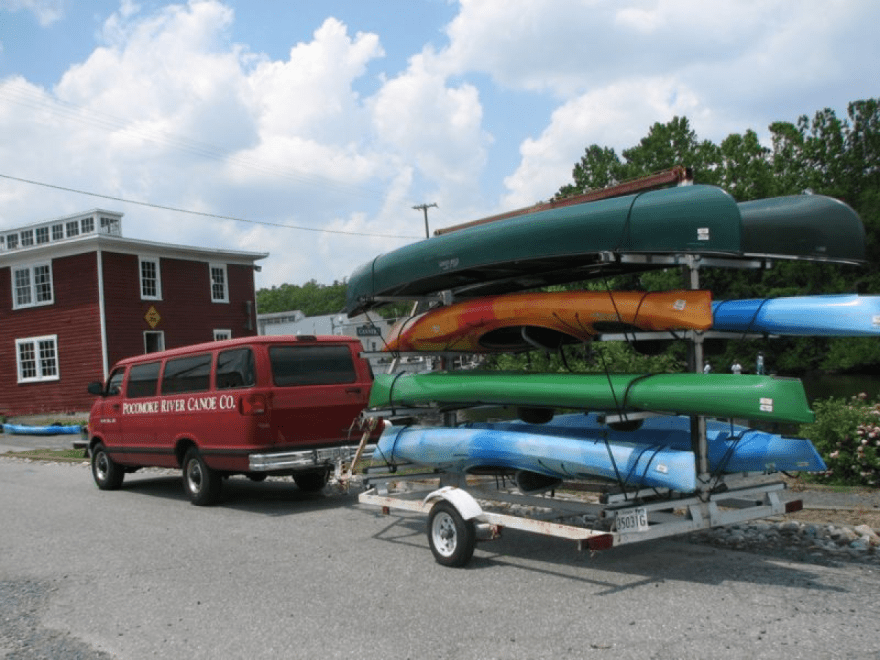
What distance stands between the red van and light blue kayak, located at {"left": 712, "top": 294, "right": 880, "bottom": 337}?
4.45m

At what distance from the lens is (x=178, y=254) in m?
34.9

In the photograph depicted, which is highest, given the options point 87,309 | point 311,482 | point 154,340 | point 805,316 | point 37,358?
point 87,309

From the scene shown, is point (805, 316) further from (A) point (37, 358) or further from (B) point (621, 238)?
(A) point (37, 358)

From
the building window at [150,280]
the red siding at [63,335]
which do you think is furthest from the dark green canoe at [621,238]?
the building window at [150,280]

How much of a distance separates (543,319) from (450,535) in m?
2.06

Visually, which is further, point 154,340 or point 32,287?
point 154,340

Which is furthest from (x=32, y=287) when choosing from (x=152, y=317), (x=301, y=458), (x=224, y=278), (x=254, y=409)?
(x=301, y=458)

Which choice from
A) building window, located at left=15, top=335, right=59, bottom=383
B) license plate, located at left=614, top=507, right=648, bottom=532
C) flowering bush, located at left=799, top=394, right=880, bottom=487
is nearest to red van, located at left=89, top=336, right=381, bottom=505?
license plate, located at left=614, top=507, right=648, bottom=532

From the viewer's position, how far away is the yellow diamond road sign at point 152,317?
110ft

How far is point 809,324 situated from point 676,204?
1421 mm

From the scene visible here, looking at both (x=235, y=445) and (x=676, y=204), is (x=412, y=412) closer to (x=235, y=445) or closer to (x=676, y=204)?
(x=235, y=445)

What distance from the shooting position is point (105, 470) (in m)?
13.5

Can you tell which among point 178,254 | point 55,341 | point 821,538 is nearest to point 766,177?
point 178,254

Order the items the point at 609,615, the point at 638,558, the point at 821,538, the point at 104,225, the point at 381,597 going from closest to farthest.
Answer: the point at 609,615 < the point at 381,597 < the point at 638,558 < the point at 821,538 < the point at 104,225
